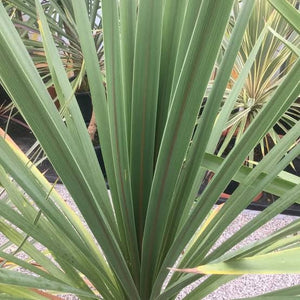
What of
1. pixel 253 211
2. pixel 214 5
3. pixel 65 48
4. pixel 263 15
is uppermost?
pixel 263 15

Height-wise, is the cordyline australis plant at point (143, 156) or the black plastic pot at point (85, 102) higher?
the black plastic pot at point (85, 102)

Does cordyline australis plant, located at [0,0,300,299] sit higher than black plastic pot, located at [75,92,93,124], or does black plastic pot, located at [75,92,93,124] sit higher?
black plastic pot, located at [75,92,93,124]

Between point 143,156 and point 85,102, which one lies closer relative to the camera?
point 143,156

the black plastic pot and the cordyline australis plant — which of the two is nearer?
the cordyline australis plant

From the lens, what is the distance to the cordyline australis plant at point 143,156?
0.36 metres

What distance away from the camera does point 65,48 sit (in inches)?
55.0

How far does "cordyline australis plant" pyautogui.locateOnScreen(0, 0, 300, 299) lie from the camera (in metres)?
0.36

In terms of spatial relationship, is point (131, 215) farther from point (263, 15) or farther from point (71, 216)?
point (263, 15)

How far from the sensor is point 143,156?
49 cm

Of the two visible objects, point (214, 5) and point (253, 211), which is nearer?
point (214, 5)

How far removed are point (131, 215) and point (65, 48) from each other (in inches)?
41.0

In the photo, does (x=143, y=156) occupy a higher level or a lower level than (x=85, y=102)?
lower

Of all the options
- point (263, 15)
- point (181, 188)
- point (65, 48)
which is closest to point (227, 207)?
point (181, 188)

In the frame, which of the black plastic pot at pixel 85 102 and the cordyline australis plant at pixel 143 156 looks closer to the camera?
the cordyline australis plant at pixel 143 156
